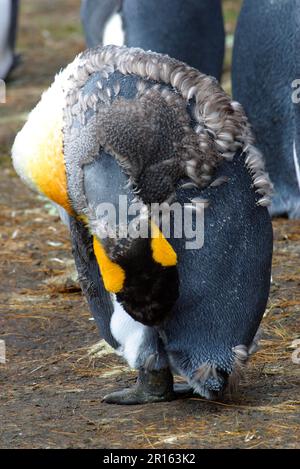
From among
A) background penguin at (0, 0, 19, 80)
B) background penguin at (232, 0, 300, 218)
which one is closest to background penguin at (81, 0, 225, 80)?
background penguin at (232, 0, 300, 218)

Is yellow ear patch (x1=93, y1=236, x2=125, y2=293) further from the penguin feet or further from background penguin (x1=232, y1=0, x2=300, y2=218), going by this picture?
background penguin (x1=232, y1=0, x2=300, y2=218)

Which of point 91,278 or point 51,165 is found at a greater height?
point 51,165

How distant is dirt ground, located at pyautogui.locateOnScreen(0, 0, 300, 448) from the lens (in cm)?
251

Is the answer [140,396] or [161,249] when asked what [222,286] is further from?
[140,396]


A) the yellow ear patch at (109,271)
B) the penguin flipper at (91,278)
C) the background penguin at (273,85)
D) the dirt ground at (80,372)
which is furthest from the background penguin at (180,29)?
the yellow ear patch at (109,271)

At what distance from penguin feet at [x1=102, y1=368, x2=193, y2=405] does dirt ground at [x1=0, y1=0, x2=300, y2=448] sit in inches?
1.2

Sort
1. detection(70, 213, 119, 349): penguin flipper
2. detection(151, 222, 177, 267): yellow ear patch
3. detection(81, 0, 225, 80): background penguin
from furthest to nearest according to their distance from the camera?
detection(81, 0, 225, 80): background penguin → detection(70, 213, 119, 349): penguin flipper → detection(151, 222, 177, 267): yellow ear patch

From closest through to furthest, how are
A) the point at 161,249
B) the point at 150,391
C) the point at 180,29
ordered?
1. the point at 161,249
2. the point at 150,391
3. the point at 180,29

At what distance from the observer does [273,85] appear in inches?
182

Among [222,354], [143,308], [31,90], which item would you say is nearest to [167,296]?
[143,308]

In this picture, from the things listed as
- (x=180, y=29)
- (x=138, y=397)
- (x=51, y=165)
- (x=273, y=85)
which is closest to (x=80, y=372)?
(x=138, y=397)

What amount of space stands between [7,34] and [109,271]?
467 cm

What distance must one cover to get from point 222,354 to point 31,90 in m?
5.04

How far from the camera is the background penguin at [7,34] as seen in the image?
6.73 meters
